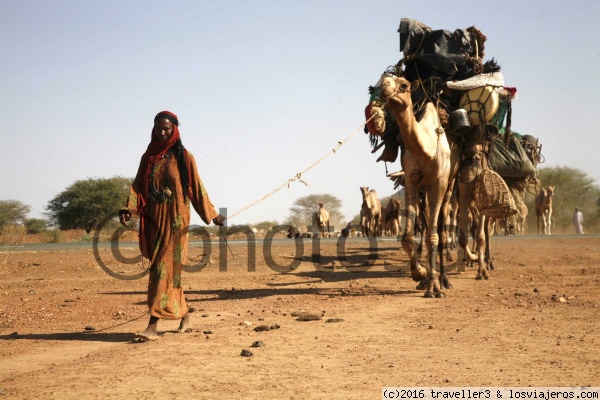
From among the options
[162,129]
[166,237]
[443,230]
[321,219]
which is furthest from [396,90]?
[321,219]

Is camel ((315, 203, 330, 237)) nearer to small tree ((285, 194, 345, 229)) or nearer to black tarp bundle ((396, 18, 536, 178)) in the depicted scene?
black tarp bundle ((396, 18, 536, 178))

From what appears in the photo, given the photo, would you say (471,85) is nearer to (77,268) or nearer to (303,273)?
(303,273)

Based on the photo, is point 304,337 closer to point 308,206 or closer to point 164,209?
point 164,209

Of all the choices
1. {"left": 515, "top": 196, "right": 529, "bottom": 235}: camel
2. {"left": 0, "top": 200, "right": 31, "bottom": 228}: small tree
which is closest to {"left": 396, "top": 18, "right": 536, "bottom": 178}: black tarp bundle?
{"left": 515, "top": 196, "right": 529, "bottom": 235}: camel

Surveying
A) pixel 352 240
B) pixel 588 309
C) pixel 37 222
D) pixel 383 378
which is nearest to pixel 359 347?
pixel 383 378

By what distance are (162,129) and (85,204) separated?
4741 cm

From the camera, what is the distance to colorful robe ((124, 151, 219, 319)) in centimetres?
755

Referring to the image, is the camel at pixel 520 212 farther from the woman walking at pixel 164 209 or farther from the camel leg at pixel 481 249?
the woman walking at pixel 164 209

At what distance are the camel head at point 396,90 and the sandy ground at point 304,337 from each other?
2.87 metres

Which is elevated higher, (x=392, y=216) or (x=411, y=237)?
(x=392, y=216)

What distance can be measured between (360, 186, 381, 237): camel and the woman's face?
86.1 feet

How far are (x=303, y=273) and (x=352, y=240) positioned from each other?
11.7 meters

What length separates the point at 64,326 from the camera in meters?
8.75

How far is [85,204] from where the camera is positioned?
52.8 metres
